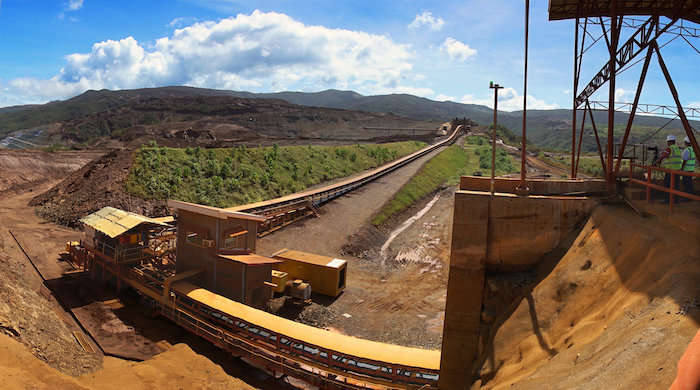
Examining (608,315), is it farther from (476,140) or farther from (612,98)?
(476,140)

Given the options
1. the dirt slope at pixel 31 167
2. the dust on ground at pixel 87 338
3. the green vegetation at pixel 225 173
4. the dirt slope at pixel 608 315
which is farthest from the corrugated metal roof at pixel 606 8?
the dirt slope at pixel 31 167

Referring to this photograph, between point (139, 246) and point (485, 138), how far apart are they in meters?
90.5

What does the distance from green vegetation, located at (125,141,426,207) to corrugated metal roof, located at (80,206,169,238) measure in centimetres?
1043

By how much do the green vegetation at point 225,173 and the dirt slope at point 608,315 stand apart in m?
28.3

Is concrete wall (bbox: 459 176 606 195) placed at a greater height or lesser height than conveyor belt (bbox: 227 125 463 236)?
greater

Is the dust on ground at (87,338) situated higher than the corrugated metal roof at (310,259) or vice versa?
the corrugated metal roof at (310,259)

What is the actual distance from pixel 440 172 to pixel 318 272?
4133cm

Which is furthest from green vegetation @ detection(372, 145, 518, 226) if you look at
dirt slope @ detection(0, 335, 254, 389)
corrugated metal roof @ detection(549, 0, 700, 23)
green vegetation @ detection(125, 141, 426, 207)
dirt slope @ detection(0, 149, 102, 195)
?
dirt slope @ detection(0, 149, 102, 195)

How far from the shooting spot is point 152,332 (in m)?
16.7

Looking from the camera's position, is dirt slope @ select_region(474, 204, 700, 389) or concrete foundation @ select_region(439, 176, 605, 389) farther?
concrete foundation @ select_region(439, 176, 605, 389)

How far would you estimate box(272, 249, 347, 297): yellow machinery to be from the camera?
67.7 ft

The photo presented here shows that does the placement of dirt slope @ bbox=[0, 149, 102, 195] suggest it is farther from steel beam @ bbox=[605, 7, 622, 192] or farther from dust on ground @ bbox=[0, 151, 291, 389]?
steel beam @ bbox=[605, 7, 622, 192]

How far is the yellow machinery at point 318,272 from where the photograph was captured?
812 inches

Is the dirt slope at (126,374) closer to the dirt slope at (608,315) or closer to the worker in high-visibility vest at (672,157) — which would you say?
the dirt slope at (608,315)
